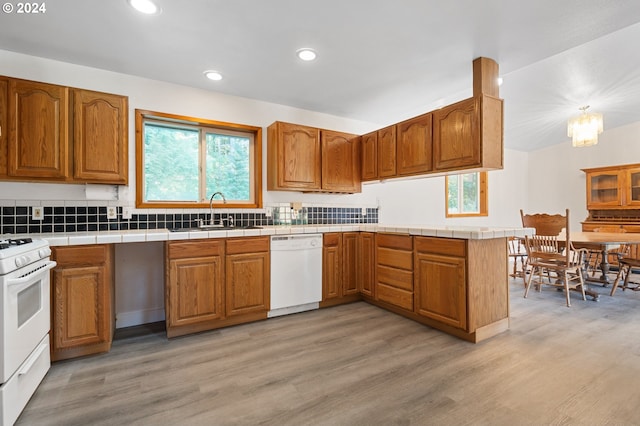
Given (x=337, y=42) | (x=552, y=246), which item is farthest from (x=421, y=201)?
(x=337, y=42)

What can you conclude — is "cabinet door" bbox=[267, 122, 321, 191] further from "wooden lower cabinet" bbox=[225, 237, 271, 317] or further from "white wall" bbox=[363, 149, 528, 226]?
"white wall" bbox=[363, 149, 528, 226]

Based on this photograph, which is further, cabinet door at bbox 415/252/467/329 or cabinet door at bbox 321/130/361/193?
cabinet door at bbox 321/130/361/193

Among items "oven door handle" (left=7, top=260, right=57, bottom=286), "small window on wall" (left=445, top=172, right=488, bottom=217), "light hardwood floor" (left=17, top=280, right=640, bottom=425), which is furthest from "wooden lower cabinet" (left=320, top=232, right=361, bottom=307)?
"small window on wall" (left=445, top=172, right=488, bottom=217)

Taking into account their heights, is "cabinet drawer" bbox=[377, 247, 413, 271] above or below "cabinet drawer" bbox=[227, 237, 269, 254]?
below

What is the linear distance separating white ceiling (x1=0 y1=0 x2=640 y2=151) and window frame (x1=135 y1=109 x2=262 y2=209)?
1.17 feet

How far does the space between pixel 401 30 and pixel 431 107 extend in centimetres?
240

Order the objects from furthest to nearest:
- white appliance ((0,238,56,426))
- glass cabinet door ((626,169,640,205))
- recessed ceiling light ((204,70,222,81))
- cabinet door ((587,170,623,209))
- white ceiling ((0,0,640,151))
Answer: cabinet door ((587,170,623,209)) < glass cabinet door ((626,169,640,205)) < recessed ceiling light ((204,70,222,81)) < white ceiling ((0,0,640,151)) < white appliance ((0,238,56,426))

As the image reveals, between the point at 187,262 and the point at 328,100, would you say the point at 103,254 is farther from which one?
the point at 328,100

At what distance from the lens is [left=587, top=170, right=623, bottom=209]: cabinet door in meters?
5.33

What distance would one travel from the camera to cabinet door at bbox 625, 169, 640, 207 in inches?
202

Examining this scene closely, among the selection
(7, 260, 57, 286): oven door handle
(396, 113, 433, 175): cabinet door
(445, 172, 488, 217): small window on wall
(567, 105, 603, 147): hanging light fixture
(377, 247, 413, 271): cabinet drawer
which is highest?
(567, 105, 603, 147): hanging light fixture

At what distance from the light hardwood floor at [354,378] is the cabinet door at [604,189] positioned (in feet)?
12.1

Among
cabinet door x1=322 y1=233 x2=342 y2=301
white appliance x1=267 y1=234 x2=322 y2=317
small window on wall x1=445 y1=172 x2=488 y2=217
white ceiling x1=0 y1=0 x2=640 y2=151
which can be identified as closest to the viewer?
white ceiling x1=0 y1=0 x2=640 y2=151

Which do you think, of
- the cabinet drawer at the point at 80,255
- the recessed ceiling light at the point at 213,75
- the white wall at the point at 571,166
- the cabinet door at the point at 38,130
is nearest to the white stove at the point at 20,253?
Answer: the cabinet drawer at the point at 80,255
